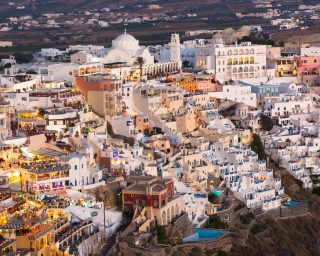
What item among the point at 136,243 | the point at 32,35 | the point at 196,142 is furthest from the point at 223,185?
the point at 32,35

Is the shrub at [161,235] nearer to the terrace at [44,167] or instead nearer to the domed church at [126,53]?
the terrace at [44,167]

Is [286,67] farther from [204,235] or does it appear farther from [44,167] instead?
[44,167]

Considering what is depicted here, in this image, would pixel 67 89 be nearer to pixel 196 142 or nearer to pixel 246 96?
pixel 196 142

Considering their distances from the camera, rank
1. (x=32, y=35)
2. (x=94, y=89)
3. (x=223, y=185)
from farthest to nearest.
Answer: (x=32, y=35) → (x=94, y=89) → (x=223, y=185)

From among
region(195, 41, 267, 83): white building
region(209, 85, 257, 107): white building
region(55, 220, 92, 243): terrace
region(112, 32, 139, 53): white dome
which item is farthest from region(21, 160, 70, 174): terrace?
region(195, 41, 267, 83): white building

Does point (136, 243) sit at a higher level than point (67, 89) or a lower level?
lower

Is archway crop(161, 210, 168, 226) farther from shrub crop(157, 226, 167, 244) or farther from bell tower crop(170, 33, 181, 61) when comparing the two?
bell tower crop(170, 33, 181, 61)

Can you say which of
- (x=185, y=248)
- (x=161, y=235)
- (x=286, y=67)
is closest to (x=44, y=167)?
(x=161, y=235)
